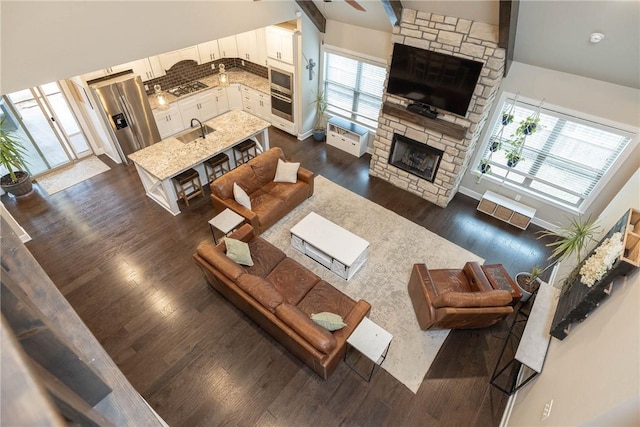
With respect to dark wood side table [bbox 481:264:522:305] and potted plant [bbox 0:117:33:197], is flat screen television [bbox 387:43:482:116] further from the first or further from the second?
potted plant [bbox 0:117:33:197]

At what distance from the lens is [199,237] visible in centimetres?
574

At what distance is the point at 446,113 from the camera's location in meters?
5.75

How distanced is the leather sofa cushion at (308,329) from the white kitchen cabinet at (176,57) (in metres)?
6.09

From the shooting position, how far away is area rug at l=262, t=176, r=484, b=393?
4402mm

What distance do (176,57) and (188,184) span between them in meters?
3.12

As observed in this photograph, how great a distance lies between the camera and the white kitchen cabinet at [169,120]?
752 centimetres

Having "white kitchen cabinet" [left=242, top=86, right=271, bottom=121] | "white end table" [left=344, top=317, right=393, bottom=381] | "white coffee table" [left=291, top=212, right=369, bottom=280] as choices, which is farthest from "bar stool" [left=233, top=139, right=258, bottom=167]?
"white end table" [left=344, top=317, right=393, bottom=381]

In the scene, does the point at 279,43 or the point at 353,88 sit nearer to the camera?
the point at 279,43

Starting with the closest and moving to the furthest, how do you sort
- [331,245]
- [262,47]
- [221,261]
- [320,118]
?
[221,261], [331,245], [262,47], [320,118]

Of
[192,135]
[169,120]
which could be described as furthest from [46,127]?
[192,135]

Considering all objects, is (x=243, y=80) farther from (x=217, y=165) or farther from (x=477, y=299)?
(x=477, y=299)

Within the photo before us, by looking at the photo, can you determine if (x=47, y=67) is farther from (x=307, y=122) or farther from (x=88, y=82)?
(x=307, y=122)

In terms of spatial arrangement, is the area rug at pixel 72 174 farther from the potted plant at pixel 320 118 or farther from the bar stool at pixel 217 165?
the potted plant at pixel 320 118

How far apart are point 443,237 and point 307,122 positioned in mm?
4243
